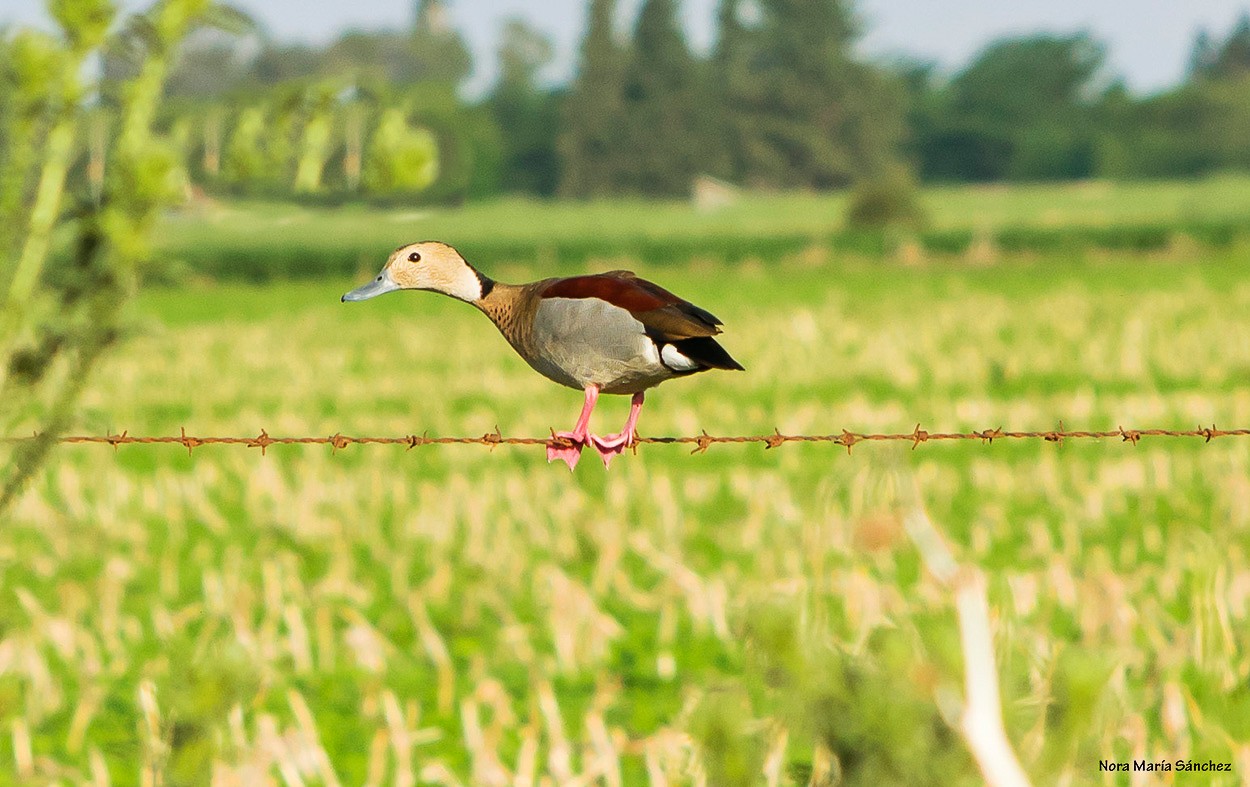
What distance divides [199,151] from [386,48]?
10500cm

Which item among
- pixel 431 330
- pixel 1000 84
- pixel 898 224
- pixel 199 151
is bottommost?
pixel 199 151

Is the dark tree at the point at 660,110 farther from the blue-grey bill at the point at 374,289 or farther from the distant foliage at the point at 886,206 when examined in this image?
the blue-grey bill at the point at 374,289

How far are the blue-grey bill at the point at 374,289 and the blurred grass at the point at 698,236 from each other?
44367 millimetres

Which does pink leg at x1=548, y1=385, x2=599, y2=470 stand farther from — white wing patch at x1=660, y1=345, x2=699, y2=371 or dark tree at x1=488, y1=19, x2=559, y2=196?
dark tree at x1=488, y1=19, x2=559, y2=196

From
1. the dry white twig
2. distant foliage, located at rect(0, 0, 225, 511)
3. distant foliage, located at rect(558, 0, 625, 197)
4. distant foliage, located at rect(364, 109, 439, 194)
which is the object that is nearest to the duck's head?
distant foliage, located at rect(364, 109, 439, 194)

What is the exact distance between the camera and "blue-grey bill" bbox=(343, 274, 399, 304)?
2455 millimetres

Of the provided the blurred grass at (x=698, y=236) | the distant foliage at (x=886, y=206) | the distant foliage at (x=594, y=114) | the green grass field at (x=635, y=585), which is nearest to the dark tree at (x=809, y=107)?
the distant foliage at (x=594, y=114)

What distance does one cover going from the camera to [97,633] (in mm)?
9586

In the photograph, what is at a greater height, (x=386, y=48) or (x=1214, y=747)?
(x=386, y=48)

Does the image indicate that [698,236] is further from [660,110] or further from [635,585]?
[635,585]

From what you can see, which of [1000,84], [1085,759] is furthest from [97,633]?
[1000,84]

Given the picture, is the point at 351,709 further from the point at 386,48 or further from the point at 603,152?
the point at 386,48

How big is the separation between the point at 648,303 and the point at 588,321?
10cm

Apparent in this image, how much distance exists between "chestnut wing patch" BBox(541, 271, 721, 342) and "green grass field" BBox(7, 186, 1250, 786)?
1.21 ft
